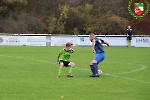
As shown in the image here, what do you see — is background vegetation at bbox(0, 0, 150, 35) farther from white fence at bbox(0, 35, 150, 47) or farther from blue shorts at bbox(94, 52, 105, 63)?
blue shorts at bbox(94, 52, 105, 63)

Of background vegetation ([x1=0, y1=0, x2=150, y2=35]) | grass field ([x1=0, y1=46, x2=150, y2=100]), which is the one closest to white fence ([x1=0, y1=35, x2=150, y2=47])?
background vegetation ([x1=0, y1=0, x2=150, y2=35])

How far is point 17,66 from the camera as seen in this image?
20.2 m

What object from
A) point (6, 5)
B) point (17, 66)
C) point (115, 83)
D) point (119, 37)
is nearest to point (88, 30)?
point (6, 5)

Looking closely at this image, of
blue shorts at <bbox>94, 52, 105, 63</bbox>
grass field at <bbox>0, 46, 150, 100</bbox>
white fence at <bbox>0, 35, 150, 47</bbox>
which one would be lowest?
white fence at <bbox>0, 35, 150, 47</bbox>

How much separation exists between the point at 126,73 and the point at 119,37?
24205mm

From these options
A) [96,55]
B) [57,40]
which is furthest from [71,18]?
[96,55]

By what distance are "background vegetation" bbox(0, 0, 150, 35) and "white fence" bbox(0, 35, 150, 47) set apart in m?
14.4

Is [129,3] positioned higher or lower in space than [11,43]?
higher

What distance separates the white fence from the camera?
40844 millimetres

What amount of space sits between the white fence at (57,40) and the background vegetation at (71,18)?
14385 mm

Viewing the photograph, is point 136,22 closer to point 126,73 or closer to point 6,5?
point 6,5

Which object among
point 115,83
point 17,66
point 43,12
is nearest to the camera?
point 115,83

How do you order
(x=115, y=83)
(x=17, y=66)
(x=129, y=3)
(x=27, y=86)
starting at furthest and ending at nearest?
(x=129, y=3), (x=17, y=66), (x=115, y=83), (x=27, y=86)

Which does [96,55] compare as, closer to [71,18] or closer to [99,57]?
[99,57]
